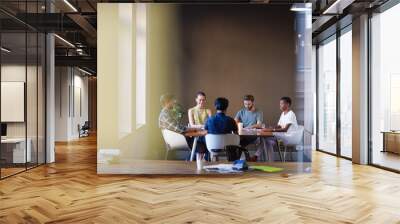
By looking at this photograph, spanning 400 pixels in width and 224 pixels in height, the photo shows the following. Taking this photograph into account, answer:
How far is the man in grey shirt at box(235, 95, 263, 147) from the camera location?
667 cm

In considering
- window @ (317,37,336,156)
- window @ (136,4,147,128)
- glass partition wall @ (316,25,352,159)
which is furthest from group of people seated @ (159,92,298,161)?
window @ (317,37,336,156)

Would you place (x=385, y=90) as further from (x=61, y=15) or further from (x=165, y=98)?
(x=61, y=15)

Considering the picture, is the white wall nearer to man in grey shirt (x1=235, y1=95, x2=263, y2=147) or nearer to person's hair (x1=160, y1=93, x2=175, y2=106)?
person's hair (x1=160, y1=93, x2=175, y2=106)

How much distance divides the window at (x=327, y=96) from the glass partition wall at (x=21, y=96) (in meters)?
7.05

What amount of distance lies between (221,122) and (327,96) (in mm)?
5418

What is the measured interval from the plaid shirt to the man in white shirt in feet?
4.37

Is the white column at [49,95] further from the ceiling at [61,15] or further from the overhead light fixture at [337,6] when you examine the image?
the overhead light fixture at [337,6]

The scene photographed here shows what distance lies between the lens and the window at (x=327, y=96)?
10535mm

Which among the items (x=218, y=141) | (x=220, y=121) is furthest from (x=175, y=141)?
(x=220, y=121)

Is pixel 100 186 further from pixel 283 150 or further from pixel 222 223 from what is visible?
pixel 283 150

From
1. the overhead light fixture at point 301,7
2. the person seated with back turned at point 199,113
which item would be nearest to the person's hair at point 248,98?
the person seated with back turned at point 199,113

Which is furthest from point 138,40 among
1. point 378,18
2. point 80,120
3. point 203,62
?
point 80,120

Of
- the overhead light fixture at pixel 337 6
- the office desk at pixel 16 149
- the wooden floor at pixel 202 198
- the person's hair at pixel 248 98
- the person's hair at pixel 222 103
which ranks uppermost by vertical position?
the overhead light fixture at pixel 337 6

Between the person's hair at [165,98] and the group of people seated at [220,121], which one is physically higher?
the person's hair at [165,98]
